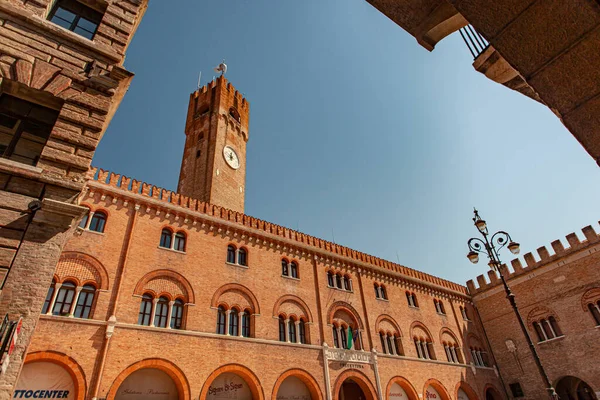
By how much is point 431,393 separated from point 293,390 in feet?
29.5

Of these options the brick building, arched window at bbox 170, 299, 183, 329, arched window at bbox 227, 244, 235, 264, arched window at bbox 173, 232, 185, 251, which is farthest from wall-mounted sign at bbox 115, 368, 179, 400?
arched window at bbox 227, 244, 235, 264

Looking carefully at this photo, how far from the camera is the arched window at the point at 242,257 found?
50.1ft

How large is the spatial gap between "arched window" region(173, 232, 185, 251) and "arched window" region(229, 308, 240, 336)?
3299 mm

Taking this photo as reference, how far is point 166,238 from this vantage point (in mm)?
13719

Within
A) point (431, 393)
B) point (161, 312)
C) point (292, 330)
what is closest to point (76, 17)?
point (161, 312)

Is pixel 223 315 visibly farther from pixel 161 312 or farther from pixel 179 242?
pixel 179 242

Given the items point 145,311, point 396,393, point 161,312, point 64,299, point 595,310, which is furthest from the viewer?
point 595,310

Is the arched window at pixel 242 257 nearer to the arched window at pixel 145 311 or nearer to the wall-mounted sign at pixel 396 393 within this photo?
the arched window at pixel 145 311

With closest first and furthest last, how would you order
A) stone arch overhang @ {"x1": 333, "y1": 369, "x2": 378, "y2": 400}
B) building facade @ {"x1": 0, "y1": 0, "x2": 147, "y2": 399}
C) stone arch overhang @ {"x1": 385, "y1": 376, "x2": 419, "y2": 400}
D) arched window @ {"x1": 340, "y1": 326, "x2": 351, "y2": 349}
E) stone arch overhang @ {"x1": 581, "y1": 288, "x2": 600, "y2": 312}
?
building facade @ {"x1": 0, "y1": 0, "x2": 147, "y2": 399} < stone arch overhang @ {"x1": 333, "y1": 369, "x2": 378, "y2": 400} < arched window @ {"x1": 340, "y1": 326, "x2": 351, "y2": 349} < stone arch overhang @ {"x1": 385, "y1": 376, "x2": 419, "y2": 400} < stone arch overhang @ {"x1": 581, "y1": 288, "x2": 600, "y2": 312}

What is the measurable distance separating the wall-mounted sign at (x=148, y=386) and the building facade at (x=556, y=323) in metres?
20.4

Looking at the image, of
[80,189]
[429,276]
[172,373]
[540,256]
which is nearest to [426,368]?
[429,276]

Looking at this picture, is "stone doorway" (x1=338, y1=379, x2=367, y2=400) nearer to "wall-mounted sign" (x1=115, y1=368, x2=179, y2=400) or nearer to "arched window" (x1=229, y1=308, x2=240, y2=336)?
"arched window" (x1=229, y1=308, x2=240, y2=336)

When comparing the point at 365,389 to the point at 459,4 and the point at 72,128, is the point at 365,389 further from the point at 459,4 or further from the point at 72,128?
the point at 459,4

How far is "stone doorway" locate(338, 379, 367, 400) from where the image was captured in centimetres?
1662
